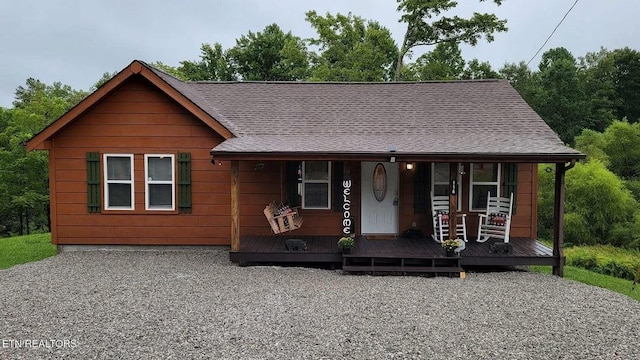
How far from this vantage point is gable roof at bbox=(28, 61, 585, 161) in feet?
24.3

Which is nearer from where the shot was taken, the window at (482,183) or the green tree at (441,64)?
the window at (482,183)

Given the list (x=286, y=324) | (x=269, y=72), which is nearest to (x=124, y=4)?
(x=269, y=72)

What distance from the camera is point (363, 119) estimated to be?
380 inches

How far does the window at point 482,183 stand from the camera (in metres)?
8.91

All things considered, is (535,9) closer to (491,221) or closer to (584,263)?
(584,263)

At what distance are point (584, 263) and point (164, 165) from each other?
36.7 feet

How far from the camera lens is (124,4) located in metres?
19.8

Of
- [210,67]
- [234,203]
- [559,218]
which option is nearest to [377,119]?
[234,203]

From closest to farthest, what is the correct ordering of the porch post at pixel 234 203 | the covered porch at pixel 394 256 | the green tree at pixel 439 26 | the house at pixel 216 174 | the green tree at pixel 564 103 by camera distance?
the covered porch at pixel 394 256
the porch post at pixel 234 203
the house at pixel 216 174
the green tree at pixel 439 26
the green tree at pixel 564 103

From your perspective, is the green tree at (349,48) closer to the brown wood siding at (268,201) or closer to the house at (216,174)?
the house at (216,174)

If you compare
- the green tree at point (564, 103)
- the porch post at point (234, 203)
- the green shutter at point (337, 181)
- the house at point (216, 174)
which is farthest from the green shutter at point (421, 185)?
the green tree at point (564, 103)

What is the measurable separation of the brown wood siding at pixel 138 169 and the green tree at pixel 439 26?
1699 cm

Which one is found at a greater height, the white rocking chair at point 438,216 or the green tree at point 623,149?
the green tree at point 623,149

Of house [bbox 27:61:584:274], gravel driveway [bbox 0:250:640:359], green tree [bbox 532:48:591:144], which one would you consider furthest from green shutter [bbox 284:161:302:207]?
green tree [bbox 532:48:591:144]
